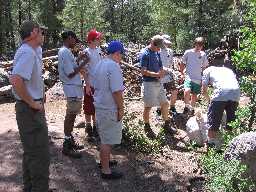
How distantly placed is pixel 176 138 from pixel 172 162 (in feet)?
4.28

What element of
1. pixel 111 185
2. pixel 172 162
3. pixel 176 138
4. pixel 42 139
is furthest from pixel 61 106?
pixel 42 139

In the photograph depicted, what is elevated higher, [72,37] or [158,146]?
[72,37]

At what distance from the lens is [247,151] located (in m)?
6.05

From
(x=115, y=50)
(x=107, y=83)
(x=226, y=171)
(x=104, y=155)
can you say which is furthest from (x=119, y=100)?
(x=226, y=171)

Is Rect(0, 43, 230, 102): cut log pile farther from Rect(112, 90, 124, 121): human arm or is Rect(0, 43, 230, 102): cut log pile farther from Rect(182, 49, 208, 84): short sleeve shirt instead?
Rect(112, 90, 124, 121): human arm

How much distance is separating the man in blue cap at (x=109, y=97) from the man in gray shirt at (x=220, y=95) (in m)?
1.87

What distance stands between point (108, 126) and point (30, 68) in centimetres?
177

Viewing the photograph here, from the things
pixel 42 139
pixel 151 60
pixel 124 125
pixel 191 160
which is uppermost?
pixel 151 60

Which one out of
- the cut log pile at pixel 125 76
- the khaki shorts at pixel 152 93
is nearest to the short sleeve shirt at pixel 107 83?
the khaki shorts at pixel 152 93

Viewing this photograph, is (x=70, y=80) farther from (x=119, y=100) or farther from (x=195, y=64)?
(x=195, y=64)

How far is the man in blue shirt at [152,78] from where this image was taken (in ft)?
27.3

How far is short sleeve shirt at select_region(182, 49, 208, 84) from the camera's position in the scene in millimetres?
9914

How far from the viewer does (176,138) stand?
9.03 m

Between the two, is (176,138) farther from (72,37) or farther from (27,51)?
(27,51)
